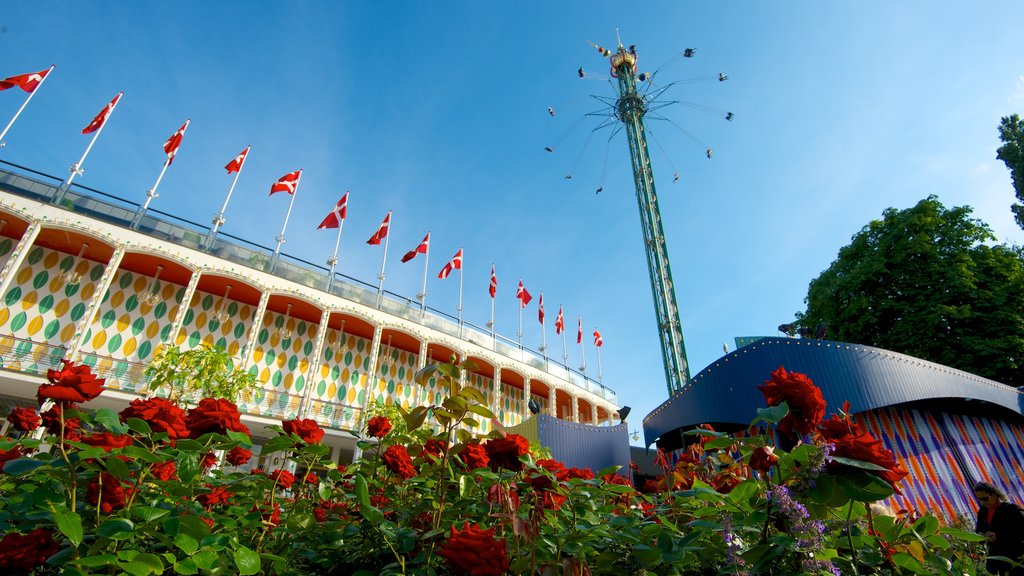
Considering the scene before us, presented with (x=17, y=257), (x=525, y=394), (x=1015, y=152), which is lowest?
(x=525, y=394)

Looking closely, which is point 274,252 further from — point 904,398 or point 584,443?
point 904,398

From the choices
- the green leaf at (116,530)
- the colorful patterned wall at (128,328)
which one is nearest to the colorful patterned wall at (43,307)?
the colorful patterned wall at (128,328)

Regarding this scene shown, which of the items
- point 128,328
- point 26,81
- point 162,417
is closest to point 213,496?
point 162,417

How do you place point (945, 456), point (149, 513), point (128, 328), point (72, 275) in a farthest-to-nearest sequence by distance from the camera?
1. point (128, 328)
2. point (72, 275)
3. point (945, 456)
4. point (149, 513)

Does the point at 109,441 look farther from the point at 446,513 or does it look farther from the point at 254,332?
the point at 254,332

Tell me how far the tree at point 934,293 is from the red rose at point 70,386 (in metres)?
23.6

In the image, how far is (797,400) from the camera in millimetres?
1585

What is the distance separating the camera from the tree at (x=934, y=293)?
1655 cm

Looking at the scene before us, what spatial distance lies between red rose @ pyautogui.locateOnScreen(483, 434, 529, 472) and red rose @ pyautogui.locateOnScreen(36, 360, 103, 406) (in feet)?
5.33

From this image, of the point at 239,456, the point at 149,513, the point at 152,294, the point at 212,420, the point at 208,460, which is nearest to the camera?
the point at 149,513

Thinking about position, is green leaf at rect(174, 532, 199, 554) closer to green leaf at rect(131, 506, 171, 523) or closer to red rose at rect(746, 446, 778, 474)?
green leaf at rect(131, 506, 171, 523)

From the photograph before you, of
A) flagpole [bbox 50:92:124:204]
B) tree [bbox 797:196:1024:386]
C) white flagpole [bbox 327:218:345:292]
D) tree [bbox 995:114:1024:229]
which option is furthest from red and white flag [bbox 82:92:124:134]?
tree [bbox 995:114:1024:229]

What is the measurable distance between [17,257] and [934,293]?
32852 millimetres

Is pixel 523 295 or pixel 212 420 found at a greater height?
pixel 523 295
